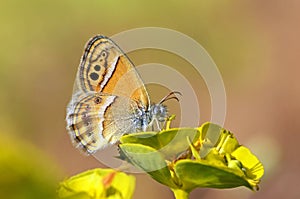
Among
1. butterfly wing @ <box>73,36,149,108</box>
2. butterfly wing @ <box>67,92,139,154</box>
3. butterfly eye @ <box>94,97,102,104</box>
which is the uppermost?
butterfly wing @ <box>73,36,149,108</box>

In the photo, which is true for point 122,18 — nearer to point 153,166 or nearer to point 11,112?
point 11,112

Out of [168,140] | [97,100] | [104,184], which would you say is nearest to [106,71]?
[97,100]

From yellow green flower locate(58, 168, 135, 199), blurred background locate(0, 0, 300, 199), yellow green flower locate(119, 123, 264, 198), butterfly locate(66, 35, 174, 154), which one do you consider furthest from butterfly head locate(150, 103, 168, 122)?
blurred background locate(0, 0, 300, 199)

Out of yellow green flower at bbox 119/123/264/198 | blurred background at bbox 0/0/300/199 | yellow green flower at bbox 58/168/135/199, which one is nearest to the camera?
yellow green flower at bbox 58/168/135/199

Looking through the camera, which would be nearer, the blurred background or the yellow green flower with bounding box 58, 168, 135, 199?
the yellow green flower with bounding box 58, 168, 135, 199

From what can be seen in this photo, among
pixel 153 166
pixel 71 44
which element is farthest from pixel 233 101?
pixel 153 166

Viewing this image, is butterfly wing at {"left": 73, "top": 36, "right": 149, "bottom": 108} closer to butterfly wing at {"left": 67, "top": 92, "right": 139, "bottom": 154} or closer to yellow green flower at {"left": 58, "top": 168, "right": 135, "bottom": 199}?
butterfly wing at {"left": 67, "top": 92, "right": 139, "bottom": 154}

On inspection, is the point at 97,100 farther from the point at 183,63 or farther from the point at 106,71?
the point at 183,63
